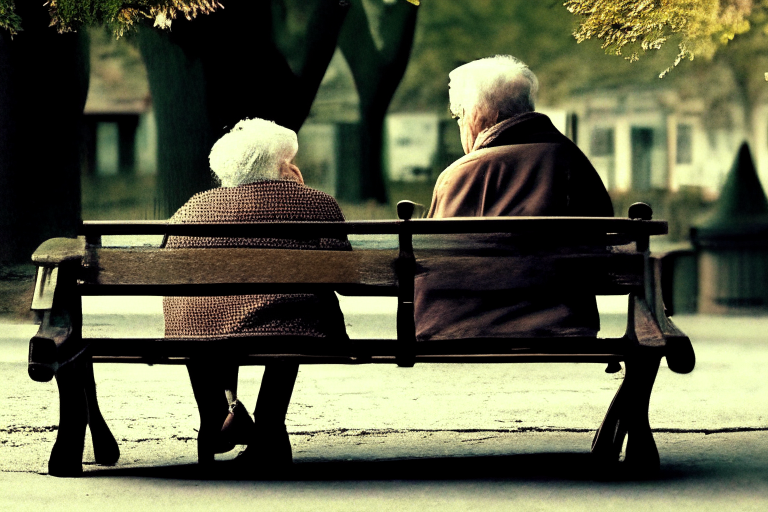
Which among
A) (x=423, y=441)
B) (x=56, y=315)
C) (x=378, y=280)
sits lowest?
(x=423, y=441)

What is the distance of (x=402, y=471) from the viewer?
5.38 meters

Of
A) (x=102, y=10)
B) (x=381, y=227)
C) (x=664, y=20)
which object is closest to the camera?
(x=381, y=227)

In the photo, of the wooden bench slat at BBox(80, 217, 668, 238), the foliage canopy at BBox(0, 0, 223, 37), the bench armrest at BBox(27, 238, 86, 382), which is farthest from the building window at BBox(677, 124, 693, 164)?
the bench armrest at BBox(27, 238, 86, 382)

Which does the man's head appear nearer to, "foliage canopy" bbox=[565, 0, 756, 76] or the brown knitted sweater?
the brown knitted sweater

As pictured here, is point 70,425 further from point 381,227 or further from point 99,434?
point 381,227

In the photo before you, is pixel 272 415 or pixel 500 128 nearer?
pixel 272 415

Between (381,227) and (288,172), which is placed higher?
(288,172)

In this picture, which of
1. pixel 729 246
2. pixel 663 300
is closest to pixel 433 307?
pixel 663 300

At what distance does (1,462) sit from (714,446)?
2989mm

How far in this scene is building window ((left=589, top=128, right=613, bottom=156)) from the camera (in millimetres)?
15469

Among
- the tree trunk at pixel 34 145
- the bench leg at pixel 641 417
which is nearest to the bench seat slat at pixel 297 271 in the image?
the bench leg at pixel 641 417

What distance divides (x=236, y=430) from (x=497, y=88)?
167 cm

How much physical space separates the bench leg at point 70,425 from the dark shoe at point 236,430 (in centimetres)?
52

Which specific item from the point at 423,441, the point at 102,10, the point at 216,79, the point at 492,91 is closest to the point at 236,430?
the point at 423,441
